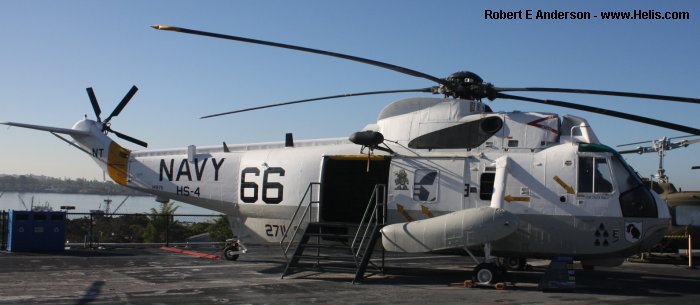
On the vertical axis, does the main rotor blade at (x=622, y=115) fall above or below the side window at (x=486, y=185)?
above

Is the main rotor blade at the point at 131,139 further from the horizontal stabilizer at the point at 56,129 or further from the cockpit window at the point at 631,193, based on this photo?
the cockpit window at the point at 631,193

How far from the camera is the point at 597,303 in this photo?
11453 millimetres

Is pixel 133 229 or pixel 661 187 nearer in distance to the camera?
pixel 661 187

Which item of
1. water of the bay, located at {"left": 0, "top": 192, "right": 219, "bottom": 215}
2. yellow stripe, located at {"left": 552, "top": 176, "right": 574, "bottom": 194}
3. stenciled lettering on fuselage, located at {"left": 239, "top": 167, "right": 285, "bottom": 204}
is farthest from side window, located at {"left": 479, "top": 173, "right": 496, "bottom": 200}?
water of the bay, located at {"left": 0, "top": 192, "right": 219, "bottom": 215}

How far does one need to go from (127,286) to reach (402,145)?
688cm

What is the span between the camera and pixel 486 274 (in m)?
13.6

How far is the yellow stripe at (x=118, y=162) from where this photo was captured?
18969 mm

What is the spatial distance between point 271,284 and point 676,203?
51.6 feet

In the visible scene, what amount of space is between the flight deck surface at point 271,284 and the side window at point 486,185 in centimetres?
202

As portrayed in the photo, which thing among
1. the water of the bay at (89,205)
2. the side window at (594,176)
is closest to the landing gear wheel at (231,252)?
the water of the bay at (89,205)

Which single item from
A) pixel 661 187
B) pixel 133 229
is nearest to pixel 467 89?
pixel 661 187

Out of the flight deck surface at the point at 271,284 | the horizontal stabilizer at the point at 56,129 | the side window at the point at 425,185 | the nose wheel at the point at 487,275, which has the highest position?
the horizontal stabilizer at the point at 56,129

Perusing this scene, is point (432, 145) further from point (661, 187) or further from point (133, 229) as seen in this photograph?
point (133, 229)

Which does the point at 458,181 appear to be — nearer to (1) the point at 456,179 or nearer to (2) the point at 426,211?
(1) the point at 456,179
